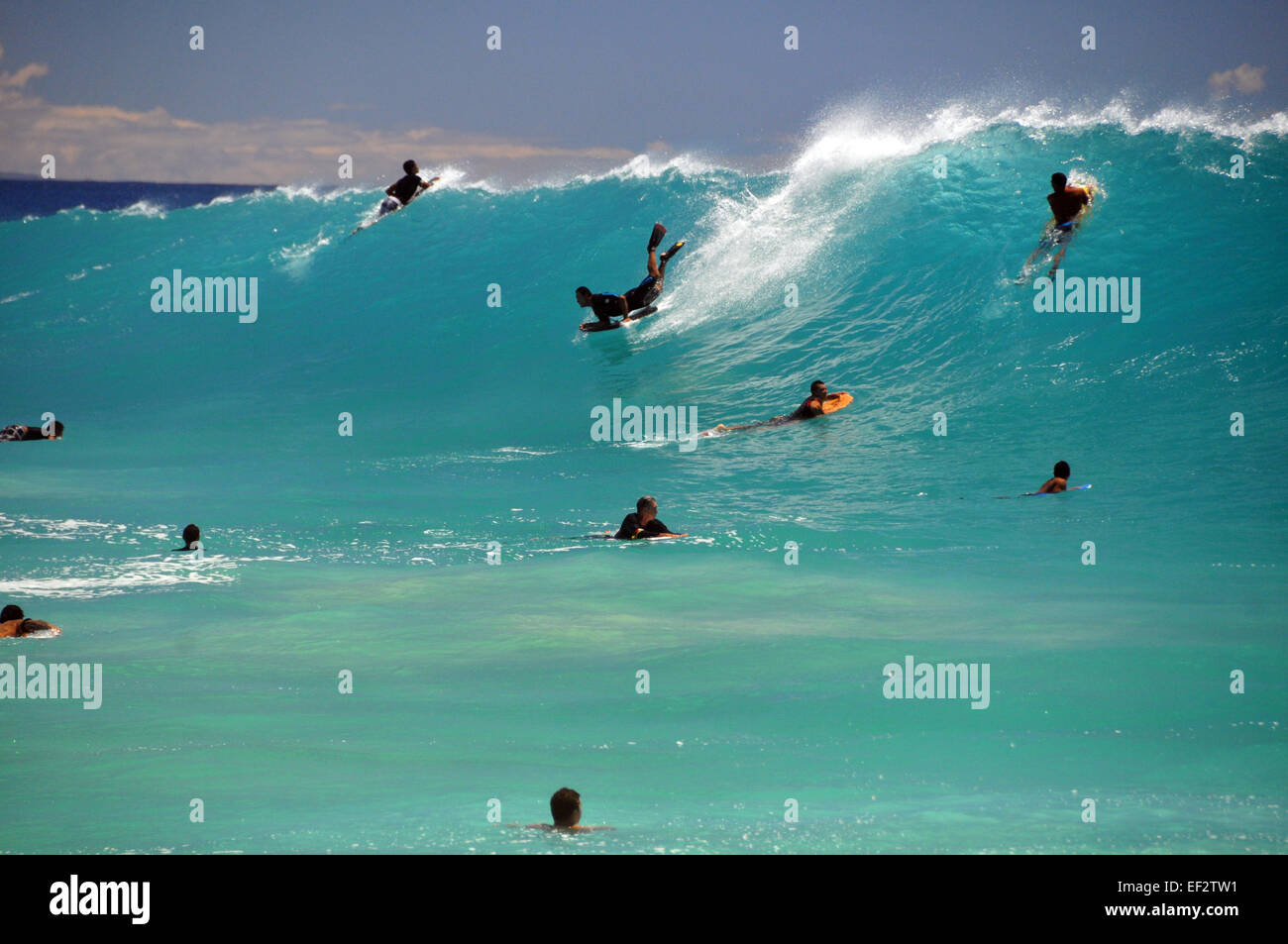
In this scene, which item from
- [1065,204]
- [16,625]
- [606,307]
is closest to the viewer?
[16,625]

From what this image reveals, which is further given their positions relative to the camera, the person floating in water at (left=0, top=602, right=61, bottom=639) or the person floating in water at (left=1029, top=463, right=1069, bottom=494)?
the person floating in water at (left=1029, top=463, right=1069, bottom=494)

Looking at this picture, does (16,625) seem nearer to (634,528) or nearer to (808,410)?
(634,528)

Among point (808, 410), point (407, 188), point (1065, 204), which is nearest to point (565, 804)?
point (808, 410)

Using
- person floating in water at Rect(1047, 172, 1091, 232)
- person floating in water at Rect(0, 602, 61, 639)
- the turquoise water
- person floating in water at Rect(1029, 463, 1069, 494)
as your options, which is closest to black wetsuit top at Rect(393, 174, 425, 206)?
the turquoise water

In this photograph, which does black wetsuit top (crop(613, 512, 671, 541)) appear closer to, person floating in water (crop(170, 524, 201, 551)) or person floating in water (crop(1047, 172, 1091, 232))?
person floating in water (crop(170, 524, 201, 551))

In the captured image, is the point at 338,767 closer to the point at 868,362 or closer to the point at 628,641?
the point at 628,641

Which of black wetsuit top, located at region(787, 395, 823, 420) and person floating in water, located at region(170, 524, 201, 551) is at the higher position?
black wetsuit top, located at region(787, 395, 823, 420)

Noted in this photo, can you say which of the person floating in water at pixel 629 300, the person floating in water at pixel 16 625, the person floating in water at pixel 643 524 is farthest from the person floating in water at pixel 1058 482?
the person floating in water at pixel 629 300
